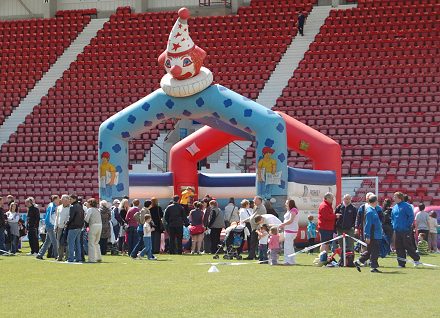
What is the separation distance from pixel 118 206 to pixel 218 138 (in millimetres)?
5223

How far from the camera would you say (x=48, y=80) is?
48219 mm

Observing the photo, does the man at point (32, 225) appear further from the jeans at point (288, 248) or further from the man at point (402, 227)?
the man at point (402, 227)

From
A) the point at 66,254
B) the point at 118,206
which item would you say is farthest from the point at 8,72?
the point at 66,254

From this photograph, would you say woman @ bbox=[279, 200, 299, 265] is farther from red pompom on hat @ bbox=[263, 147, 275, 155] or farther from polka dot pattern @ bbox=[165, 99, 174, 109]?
polka dot pattern @ bbox=[165, 99, 174, 109]

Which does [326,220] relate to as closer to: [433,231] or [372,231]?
[372,231]

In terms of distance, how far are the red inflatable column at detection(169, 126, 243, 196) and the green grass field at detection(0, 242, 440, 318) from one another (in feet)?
33.9

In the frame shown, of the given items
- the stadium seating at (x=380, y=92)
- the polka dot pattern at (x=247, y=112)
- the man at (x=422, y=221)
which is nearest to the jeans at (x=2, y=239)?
the polka dot pattern at (x=247, y=112)

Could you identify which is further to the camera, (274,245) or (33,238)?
(33,238)

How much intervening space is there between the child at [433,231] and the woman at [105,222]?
837 cm

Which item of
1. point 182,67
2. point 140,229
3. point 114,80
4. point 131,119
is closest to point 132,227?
point 140,229

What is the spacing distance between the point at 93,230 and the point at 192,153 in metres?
9.65

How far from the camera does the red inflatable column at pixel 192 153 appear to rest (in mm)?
33125

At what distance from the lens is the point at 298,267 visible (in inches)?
864

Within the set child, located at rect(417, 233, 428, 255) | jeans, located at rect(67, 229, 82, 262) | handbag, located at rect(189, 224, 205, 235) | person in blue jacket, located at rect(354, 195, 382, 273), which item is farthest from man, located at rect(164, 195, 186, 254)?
person in blue jacket, located at rect(354, 195, 382, 273)
